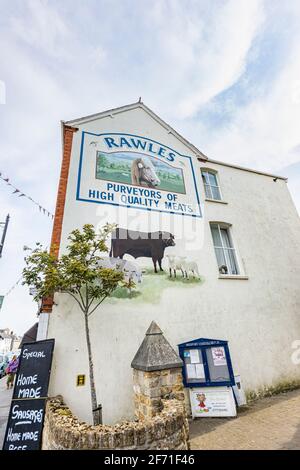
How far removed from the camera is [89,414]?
5047 mm

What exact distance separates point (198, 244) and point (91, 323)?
15.1ft

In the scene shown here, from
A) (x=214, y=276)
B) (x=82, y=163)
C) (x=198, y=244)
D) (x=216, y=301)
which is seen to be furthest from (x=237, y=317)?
(x=82, y=163)

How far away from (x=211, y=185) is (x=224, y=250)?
3.37m

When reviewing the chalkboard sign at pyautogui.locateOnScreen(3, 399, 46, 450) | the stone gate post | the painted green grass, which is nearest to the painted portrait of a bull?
the painted green grass

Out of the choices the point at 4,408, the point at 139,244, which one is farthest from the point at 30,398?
the point at 4,408

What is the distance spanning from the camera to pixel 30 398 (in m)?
4.70

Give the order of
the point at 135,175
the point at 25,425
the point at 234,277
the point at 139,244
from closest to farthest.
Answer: the point at 25,425
the point at 139,244
the point at 234,277
the point at 135,175

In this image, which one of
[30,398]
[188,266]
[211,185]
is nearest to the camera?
[30,398]

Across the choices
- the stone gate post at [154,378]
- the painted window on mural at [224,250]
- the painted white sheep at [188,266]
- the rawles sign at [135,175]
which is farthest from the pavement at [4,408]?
the painted window on mural at [224,250]

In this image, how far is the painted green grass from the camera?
6450 mm

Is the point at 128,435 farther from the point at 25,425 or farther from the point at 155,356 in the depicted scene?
the point at 25,425

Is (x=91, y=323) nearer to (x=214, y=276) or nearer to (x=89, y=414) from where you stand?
(x=89, y=414)

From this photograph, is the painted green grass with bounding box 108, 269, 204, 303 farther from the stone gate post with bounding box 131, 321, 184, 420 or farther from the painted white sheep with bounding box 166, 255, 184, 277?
the stone gate post with bounding box 131, 321, 184, 420

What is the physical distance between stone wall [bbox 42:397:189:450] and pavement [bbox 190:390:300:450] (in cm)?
120
